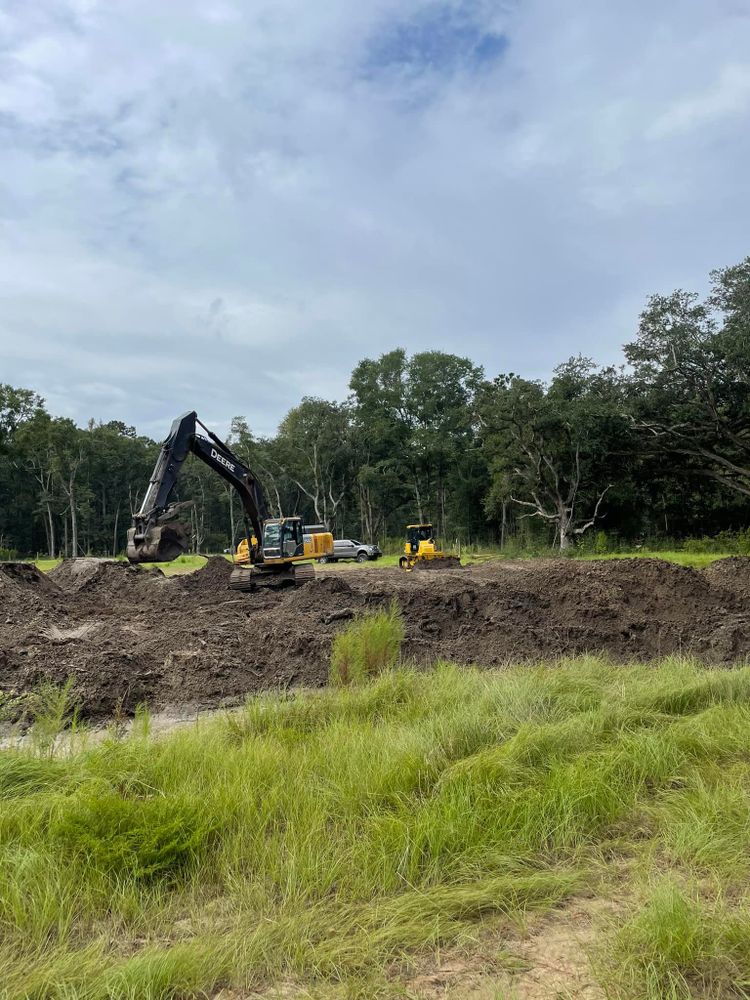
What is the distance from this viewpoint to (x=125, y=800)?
12.3 feet

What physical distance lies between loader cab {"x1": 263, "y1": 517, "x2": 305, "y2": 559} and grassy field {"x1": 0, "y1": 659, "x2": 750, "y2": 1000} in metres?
12.0

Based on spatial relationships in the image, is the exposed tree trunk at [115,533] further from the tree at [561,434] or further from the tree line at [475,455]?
the tree at [561,434]

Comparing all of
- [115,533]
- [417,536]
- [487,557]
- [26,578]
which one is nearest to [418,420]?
[487,557]

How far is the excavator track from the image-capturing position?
17.0 meters

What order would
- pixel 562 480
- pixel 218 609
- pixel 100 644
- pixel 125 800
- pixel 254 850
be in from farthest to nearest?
pixel 562 480 < pixel 218 609 < pixel 100 644 < pixel 125 800 < pixel 254 850

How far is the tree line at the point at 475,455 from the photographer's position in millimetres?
30109

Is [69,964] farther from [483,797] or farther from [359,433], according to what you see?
[359,433]

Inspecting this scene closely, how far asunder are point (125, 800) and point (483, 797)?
1.94 m

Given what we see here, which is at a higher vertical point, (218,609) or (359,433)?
(359,433)

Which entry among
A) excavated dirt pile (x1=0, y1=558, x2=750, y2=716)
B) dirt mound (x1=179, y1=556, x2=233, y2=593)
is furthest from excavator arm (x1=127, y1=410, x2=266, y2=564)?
dirt mound (x1=179, y1=556, x2=233, y2=593)

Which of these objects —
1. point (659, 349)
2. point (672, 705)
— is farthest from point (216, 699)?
point (659, 349)

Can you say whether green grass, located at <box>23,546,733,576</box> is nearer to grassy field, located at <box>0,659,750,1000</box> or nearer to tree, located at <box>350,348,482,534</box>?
tree, located at <box>350,348,482,534</box>

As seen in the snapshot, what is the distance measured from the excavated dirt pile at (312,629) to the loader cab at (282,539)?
1.41 metres

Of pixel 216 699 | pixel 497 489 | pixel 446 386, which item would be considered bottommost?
pixel 216 699
